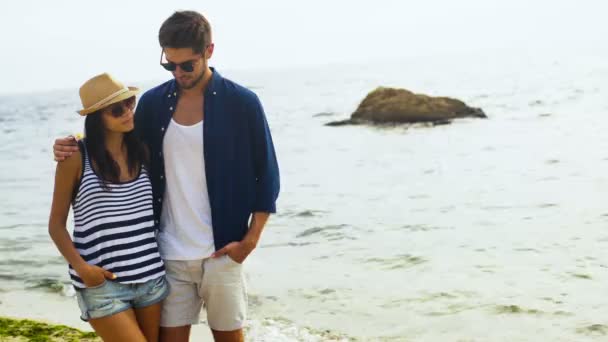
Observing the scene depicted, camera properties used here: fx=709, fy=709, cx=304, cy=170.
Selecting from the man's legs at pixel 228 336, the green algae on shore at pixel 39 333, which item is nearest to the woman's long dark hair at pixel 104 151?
the man's legs at pixel 228 336

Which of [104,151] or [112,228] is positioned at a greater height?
[104,151]

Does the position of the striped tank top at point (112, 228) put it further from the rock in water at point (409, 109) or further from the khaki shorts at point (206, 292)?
the rock in water at point (409, 109)

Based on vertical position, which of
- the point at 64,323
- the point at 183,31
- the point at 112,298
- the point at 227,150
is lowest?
the point at 64,323

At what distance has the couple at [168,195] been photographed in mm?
3664

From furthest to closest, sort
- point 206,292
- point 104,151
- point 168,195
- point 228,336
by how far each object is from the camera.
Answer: point 228,336 < point 206,292 < point 168,195 < point 104,151

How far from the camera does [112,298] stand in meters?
3.66

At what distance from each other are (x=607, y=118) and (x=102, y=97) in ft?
103

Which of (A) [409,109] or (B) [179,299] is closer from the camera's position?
(B) [179,299]

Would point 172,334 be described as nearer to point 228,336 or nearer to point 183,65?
point 228,336

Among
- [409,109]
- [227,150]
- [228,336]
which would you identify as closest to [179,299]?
[228,336]

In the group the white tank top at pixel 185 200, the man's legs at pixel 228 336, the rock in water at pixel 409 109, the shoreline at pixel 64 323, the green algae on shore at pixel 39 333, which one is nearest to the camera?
the white tank top at pixel 185 200

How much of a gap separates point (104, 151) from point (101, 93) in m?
0.32

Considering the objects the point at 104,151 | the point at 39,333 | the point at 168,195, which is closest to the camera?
the point at 104,151

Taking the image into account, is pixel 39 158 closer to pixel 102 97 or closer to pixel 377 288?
pixel 377 288
